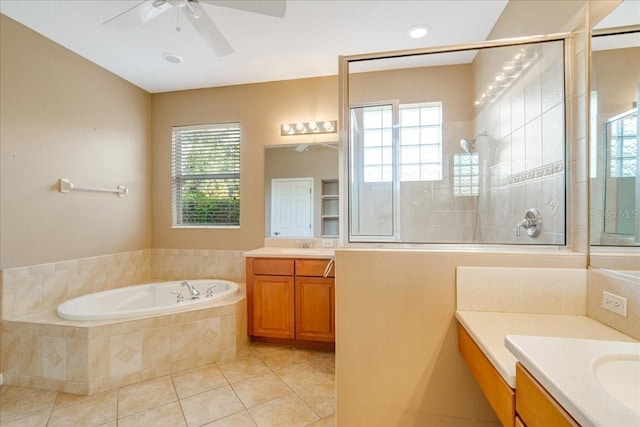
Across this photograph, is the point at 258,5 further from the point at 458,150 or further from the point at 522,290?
the point at 522,290

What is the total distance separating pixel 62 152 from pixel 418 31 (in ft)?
10.7

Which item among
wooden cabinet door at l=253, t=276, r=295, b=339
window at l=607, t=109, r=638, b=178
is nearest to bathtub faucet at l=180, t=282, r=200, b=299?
wooden cabinet door at l=253, t=276, r=295, b=339

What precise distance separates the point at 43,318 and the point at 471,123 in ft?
11.7

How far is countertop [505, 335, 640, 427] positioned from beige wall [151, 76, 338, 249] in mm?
2647

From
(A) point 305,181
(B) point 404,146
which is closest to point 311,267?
(A) point 305,181

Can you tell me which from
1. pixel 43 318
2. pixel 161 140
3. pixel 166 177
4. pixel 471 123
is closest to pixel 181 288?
pixel 43 318

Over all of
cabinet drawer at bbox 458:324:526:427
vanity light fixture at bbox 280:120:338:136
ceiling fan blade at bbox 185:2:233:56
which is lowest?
cabinet drawer at bbox 458:324:526:427

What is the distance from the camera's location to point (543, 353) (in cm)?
78

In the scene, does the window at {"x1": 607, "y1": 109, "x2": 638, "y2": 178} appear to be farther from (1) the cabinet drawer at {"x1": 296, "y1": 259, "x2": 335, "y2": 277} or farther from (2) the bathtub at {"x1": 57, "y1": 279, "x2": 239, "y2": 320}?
(2) the bathtub at {"x1": 57, "y1": 279, "x2": 239, "y2": 320}

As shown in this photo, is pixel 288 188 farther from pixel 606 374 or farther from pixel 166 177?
pixel 606 374

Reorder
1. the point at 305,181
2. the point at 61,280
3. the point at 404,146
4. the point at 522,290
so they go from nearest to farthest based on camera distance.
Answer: the point at 522,290 → the point at 404,146 → the point at 61,280 → the point at 305,181

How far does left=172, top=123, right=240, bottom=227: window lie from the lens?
3.39 meters

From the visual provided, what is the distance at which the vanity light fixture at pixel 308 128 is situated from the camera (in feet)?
10.1

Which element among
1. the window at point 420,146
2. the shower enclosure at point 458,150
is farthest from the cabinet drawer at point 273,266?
the window at point 420,146
